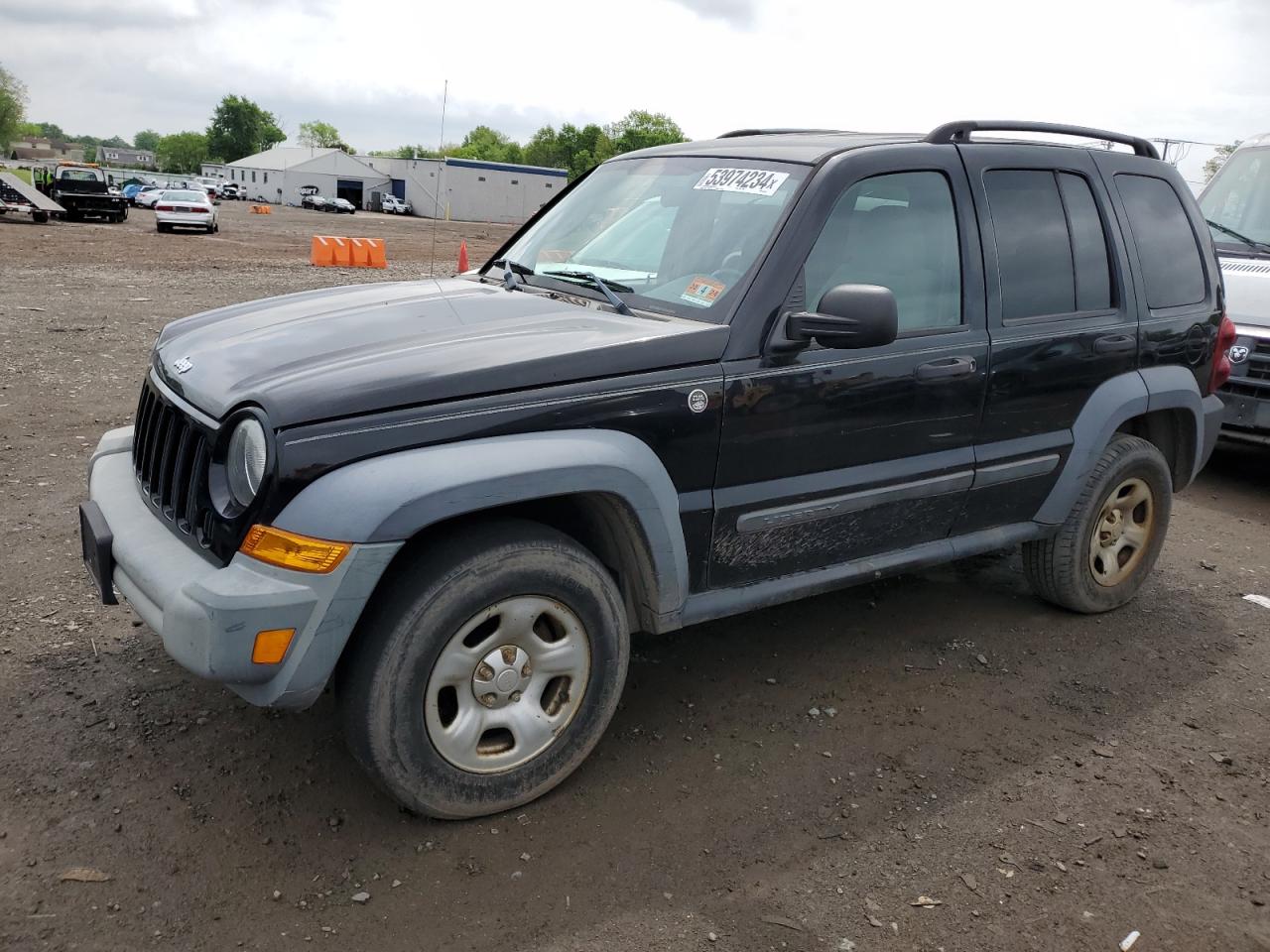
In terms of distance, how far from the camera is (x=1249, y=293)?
7.04 m

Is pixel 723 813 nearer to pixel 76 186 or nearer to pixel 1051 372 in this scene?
pixel 1051 372

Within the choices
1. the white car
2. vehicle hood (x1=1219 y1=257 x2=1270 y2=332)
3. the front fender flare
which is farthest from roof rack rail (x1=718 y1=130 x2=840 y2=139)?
the white car

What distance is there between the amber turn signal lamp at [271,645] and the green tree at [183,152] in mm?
154407

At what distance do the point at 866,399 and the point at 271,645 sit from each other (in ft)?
6.78

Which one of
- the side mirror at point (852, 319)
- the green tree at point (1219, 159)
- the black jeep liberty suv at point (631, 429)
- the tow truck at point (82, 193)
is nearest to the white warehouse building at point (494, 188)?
the tow truck at point (82, 193)

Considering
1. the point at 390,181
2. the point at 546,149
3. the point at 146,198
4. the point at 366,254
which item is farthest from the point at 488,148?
the point at 366,254

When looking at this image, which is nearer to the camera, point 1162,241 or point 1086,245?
point 1086,245

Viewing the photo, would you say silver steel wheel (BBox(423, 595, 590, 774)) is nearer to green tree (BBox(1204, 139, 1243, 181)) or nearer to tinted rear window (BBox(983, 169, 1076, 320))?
tinted rear window (BBox(983, 169, 1076, 320))

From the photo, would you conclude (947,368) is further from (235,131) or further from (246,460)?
(235,131)

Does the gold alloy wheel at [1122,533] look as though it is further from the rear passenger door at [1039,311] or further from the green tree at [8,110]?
the green tree at [8,110]

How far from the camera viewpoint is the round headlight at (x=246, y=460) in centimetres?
272

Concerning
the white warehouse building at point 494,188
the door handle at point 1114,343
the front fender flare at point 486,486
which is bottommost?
the front fender flare at point 486,486

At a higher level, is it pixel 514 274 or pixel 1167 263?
pixel 1167 263

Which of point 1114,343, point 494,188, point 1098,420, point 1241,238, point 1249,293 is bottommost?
point 1098,420
